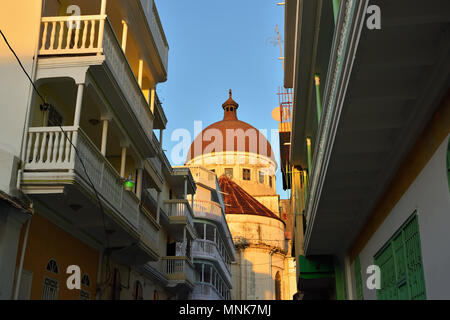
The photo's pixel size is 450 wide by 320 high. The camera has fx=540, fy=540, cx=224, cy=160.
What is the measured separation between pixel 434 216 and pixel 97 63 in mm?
7437

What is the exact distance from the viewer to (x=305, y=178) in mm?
17484

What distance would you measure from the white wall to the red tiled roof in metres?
42.7

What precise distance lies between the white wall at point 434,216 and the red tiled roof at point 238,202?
140 feet

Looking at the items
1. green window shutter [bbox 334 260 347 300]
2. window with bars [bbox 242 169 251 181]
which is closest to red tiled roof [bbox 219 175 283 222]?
window with bars [bbox 242 169 251 181]

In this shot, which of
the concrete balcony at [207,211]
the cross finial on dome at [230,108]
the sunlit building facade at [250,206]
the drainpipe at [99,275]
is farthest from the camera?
the cross finial on dome at [230,108]

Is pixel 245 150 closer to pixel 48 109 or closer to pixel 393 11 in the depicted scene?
pixel 48 109

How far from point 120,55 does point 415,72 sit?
8.16 meters

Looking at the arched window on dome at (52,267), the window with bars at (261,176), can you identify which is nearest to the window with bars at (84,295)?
the arched window on dome at (52,267)

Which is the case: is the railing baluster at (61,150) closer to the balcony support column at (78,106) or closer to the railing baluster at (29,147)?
the balcony support column at (78,106)

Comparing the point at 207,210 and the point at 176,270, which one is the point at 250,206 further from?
the point at 176,270

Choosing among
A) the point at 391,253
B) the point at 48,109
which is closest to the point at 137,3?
the point at 48,109

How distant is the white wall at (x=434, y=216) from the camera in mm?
6645

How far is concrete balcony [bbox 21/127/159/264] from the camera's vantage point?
10133mm

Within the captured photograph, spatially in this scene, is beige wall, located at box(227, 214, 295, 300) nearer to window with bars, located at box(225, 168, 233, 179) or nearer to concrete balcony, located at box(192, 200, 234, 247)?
window with bars, located at box(225, 168, 233, 179)
